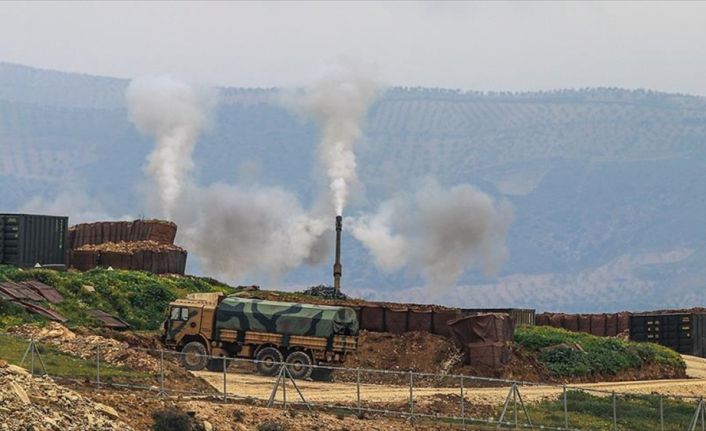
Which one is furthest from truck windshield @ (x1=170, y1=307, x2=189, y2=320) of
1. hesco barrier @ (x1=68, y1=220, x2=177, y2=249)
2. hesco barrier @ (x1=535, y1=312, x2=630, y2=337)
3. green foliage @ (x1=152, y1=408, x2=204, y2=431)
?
hesco barrier @ (x1=535, y1=312, x2=630, y2=337)

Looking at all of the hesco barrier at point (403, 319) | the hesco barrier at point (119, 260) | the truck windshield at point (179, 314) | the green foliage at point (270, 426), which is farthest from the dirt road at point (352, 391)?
the hesco barrier at point (119, 260)

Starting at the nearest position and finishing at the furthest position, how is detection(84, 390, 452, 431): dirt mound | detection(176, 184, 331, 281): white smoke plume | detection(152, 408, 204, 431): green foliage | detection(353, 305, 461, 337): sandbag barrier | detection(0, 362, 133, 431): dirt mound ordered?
detection(0, 362, 133, 431): dirt mound, detection(152, 408, 204, 431): green foliage, detection(84, 390, 452, 431): dirt mound, detection(353, 305, 461, 337): sandbag barrier, detection(176, 184, 331, 281): white smoke plume

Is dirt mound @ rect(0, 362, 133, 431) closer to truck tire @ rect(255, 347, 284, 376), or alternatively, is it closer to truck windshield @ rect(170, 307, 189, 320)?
truck tire @ rect(255, 347, 284, 376)

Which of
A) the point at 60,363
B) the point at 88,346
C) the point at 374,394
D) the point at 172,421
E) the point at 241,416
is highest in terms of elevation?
the point at 88,346

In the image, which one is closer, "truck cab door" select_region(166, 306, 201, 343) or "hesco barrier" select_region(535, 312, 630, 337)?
"truck cab door" select_region(166, 306, 201, 343)

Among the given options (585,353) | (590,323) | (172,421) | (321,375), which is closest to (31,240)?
(321,375)

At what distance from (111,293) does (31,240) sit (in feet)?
33.1

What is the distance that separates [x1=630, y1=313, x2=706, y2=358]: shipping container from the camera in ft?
318

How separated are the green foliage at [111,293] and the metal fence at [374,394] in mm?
11374

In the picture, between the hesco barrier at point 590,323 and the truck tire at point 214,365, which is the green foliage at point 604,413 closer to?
the truck tire at point 214,365

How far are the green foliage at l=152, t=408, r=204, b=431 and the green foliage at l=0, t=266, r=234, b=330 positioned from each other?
89.8ft

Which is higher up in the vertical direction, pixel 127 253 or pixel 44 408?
pixel 127 253

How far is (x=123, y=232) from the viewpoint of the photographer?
10075 centimetres

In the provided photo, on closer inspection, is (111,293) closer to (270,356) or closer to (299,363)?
(270,356)
